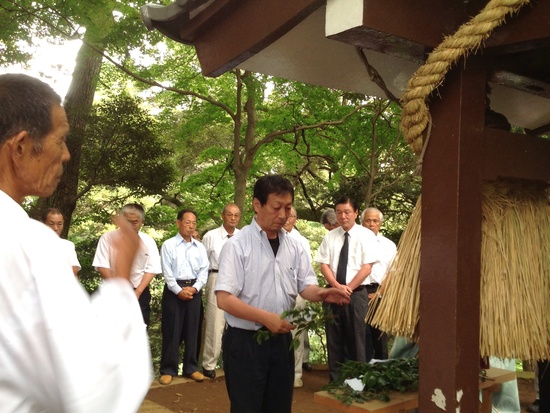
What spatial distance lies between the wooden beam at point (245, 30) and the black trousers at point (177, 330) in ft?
17.6

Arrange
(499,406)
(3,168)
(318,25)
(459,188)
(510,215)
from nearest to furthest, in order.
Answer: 1. (3,168)
2. (459,188)
3. (510,215)
4. (318,25)
5. (499,406)

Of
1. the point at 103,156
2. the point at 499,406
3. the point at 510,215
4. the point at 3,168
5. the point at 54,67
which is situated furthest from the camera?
the point at 54,67

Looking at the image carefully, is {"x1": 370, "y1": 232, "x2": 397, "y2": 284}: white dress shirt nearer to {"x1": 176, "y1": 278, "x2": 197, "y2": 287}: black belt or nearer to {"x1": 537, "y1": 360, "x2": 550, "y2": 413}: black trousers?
{"x1": 176, "y1": 278, "x2": 197, "y2": 287}: black belt

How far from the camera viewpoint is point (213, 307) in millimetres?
7660

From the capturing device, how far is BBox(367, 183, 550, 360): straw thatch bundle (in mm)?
1963

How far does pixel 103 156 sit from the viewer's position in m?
10.4

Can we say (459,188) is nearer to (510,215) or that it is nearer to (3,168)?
(510,215)

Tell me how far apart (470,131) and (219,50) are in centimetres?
107

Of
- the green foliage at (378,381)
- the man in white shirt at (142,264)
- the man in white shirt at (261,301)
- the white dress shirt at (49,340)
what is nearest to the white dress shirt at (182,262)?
the man in white shirt at (142,264)

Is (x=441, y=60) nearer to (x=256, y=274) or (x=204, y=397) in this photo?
(x=256, y=274)

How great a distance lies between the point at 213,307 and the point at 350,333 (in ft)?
6.24

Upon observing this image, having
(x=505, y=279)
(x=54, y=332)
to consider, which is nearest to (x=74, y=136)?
(x=505, y=279)

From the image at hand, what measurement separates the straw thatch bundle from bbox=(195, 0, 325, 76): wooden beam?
0.86 meters

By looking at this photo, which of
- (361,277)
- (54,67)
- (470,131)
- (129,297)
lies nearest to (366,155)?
(361,277)
